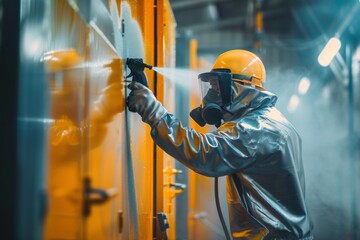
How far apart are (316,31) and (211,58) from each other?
2.38 meters

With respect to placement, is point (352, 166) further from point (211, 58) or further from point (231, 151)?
point (231, 151)

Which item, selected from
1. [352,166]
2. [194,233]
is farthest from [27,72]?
[352,166]

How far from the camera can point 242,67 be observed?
2.83 meters

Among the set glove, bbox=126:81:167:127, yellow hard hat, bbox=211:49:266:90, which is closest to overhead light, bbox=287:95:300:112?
yellow hard hat, bbox=211:49:266:90

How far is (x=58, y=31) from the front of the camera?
1487 mm

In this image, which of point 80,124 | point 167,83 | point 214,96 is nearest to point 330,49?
point 167,83

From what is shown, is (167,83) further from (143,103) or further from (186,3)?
(186,3)

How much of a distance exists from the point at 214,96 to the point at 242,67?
23 centimetres

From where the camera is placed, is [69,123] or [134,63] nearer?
[69,123]

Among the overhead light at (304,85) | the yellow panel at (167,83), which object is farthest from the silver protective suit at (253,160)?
the overhead light at (304,85)

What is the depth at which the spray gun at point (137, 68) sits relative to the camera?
7.48 ft

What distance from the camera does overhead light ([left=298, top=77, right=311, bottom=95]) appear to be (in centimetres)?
792

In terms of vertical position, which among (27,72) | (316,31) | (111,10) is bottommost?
(27,72)

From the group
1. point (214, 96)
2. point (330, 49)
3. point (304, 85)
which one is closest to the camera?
point (214, 96)
